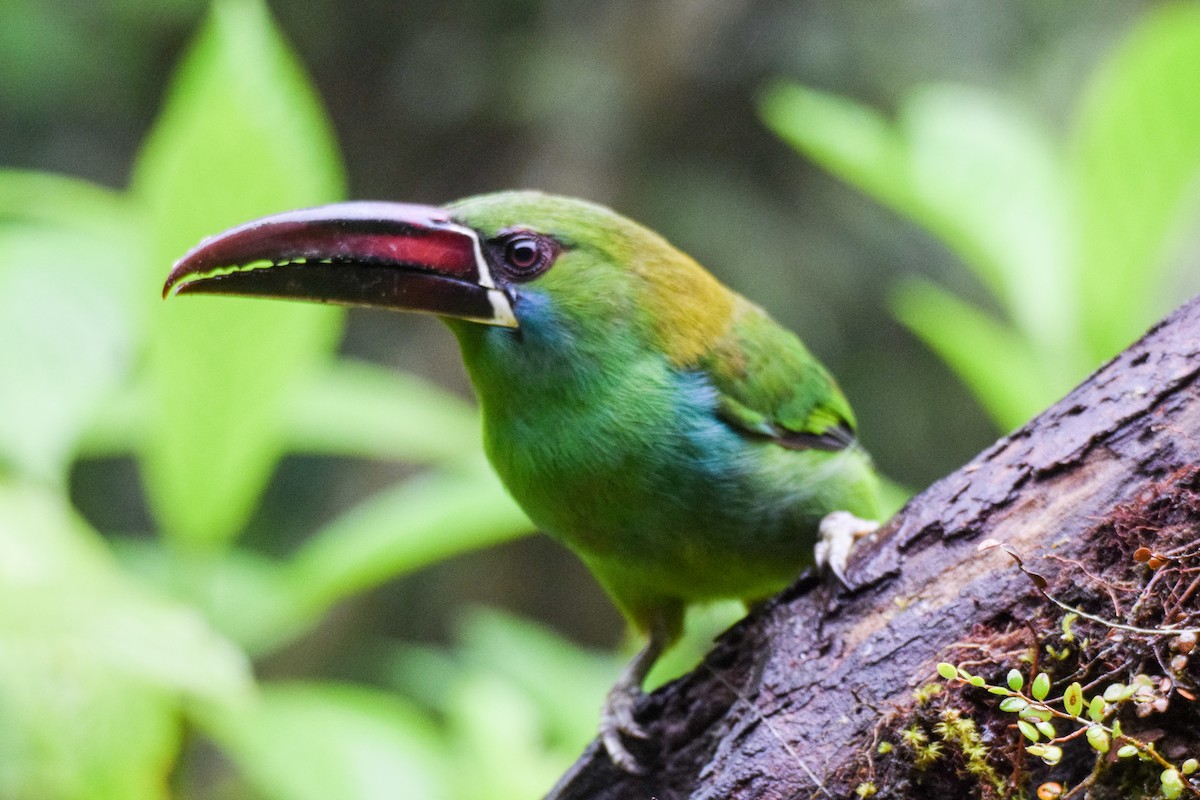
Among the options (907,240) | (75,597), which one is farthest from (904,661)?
(907,240)

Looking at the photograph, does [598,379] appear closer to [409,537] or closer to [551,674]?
[409,537]

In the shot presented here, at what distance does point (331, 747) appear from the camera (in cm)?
366

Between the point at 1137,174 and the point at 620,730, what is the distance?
246 cm

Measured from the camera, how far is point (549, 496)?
8.38 ft

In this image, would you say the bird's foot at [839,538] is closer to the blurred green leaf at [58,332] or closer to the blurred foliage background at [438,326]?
the blurred foliage background at [438,326]

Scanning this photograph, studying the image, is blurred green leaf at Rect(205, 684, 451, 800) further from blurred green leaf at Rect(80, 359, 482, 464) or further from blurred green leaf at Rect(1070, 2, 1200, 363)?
blurred green leaf at Rect(1070, 2, 1200, 363)

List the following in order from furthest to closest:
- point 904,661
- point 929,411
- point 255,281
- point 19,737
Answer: point 929,411 → point 19,737 → point 255,281 → point 904,661

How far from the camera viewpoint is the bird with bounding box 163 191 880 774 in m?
2.44

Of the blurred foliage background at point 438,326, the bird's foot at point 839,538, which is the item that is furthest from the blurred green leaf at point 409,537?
the bird's foot at point 839,538

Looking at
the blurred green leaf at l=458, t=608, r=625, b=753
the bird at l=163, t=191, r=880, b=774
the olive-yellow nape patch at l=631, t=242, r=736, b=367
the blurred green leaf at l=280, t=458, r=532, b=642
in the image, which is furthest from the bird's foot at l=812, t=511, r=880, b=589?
the blurred green leaf at l=458, t=608, r=625, b=753

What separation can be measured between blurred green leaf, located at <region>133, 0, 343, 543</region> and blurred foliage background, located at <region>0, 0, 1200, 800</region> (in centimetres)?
1

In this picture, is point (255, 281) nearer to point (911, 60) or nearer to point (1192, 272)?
point (911, 60)

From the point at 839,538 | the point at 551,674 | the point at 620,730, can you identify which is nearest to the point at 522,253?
the point at 839,538

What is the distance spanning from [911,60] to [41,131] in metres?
6.69
